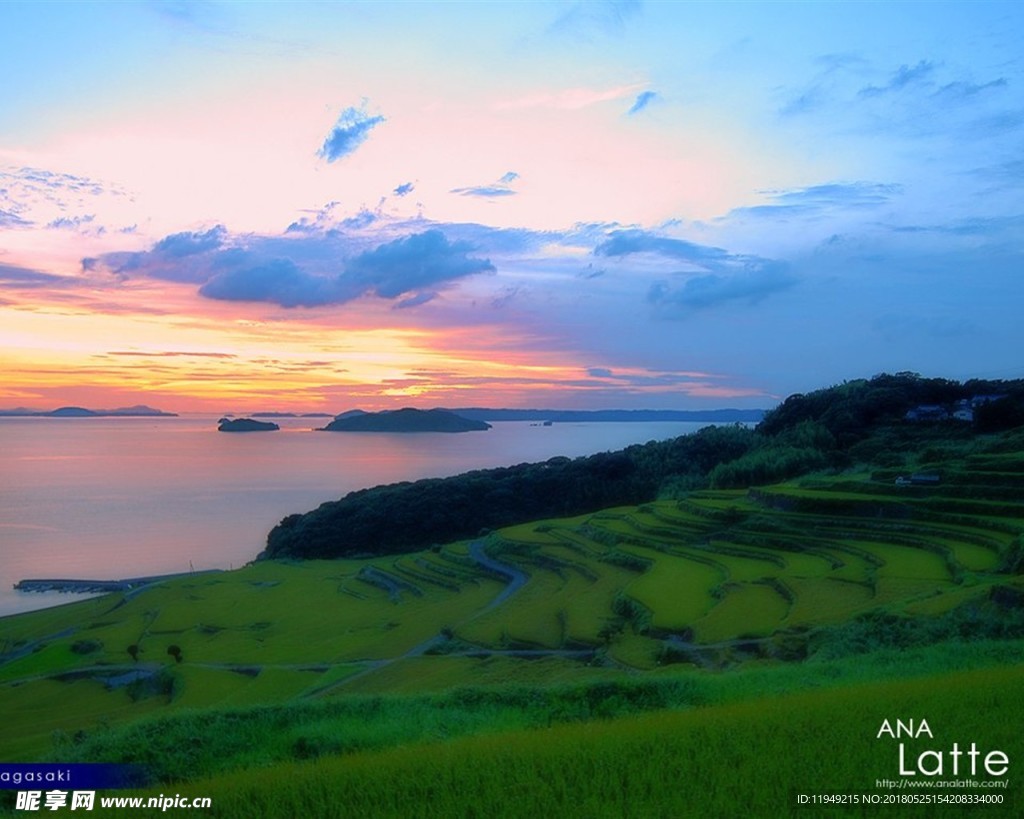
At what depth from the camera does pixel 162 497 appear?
218 feet

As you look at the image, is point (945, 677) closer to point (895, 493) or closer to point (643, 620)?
point (643, 620)

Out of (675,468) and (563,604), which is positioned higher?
(675,468)

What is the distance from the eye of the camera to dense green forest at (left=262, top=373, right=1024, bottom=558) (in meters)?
33.8

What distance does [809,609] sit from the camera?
12812 mm

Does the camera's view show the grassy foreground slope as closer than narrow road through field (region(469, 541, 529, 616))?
Yes

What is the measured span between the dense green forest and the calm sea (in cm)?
712

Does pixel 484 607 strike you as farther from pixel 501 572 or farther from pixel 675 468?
pixel 675 468

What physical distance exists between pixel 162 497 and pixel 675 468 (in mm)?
41460

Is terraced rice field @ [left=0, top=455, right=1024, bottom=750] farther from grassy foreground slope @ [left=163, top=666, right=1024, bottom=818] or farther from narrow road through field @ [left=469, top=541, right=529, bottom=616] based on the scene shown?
grassy foreground slope @ [left=163, top=666, right=1024, bottom=818]

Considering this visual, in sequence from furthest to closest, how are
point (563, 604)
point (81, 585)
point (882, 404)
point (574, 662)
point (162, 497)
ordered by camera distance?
1. point (162, 497)
2. point (882, 404)
3. point (81, 585)
4. point (563, 604)
5. point (574, 662)

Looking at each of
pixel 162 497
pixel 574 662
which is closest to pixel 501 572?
pixel 574 662

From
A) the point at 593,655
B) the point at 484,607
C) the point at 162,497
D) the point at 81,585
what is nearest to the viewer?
the point at 593,655

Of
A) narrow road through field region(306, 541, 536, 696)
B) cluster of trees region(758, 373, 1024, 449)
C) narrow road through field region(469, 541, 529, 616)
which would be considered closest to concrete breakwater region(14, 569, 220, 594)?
narrow road through field region(469, 541, 529, 616)

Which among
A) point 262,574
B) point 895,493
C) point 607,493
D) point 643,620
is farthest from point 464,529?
point 643,620
